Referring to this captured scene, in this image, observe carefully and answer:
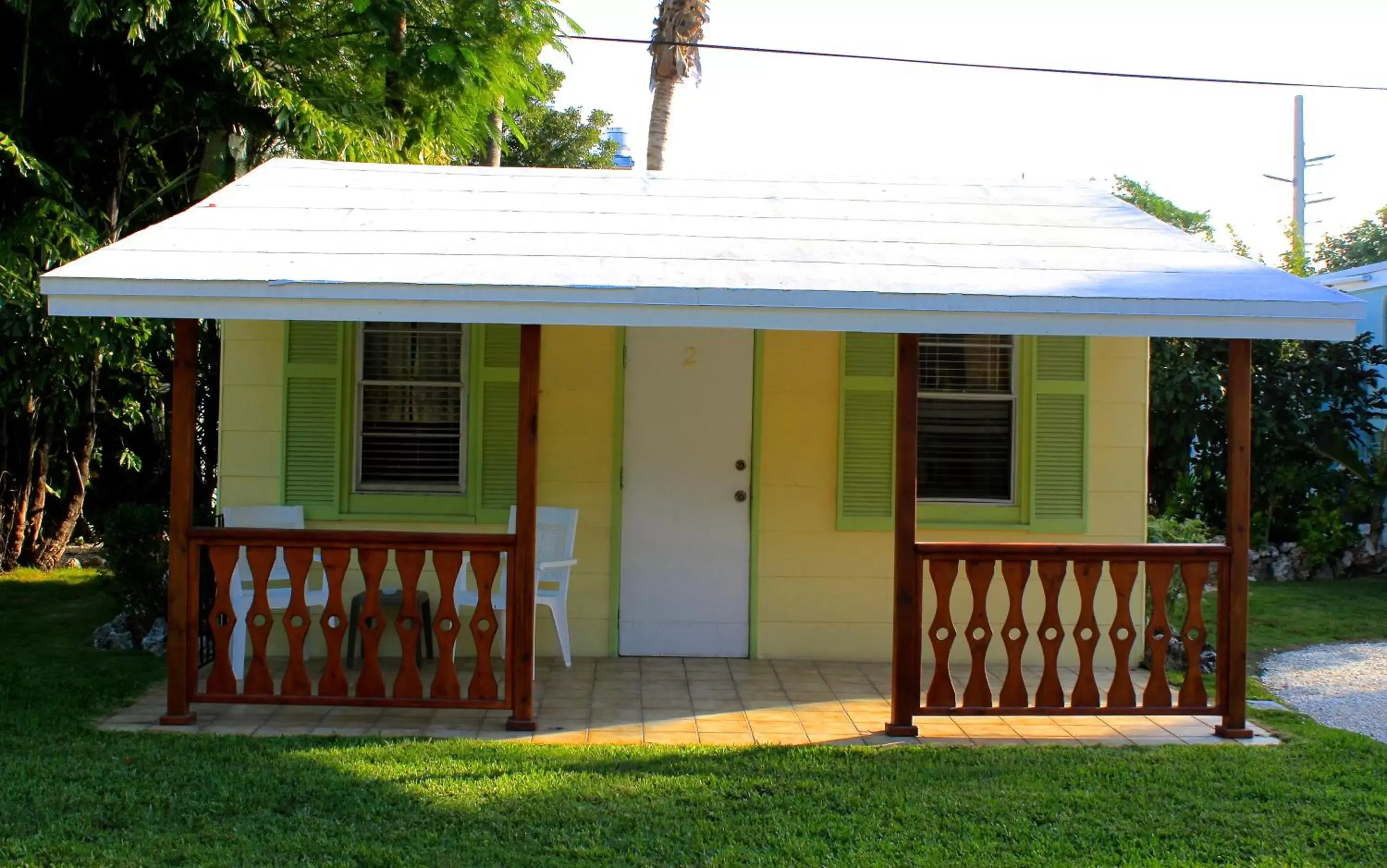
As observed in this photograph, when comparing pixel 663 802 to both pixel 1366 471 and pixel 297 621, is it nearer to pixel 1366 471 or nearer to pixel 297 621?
pixel 297 621

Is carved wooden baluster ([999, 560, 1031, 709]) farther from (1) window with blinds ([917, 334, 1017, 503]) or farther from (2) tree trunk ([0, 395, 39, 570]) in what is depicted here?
(2) tree trunk ([0, 395, 39, 570])

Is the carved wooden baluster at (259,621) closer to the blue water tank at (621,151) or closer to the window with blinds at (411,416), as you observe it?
the window with blinds at (411,416)

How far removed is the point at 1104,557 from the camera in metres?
5.84

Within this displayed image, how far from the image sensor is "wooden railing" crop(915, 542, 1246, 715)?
18.9 feet

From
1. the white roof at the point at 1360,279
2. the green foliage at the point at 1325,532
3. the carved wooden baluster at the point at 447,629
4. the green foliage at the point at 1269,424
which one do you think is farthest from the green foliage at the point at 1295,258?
the carved wooden baluster at the point at 447,629

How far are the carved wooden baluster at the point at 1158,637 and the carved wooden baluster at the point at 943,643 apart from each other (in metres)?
0.98

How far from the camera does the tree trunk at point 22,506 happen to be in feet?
34.7

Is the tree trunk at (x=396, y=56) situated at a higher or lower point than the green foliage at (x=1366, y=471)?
higher

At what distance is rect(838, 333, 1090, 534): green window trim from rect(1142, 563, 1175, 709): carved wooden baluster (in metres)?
1.50

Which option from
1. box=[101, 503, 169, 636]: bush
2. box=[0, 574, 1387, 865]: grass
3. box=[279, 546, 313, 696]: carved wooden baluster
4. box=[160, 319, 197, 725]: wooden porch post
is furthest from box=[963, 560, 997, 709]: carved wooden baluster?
box=[101, 503, 169, 636]: bush

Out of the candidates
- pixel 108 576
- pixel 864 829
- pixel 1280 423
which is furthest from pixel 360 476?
pixel 1280 423

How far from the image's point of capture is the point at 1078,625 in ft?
19.3

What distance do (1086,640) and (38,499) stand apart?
9.38 m


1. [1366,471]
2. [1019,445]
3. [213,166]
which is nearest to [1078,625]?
[1019,445]
